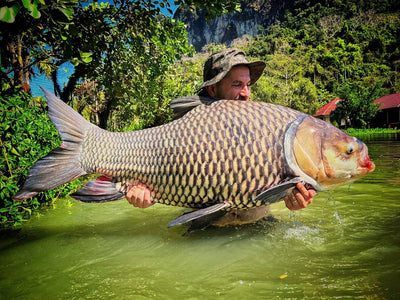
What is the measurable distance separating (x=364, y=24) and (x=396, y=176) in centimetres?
9002

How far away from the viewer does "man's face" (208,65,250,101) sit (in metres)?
3.21

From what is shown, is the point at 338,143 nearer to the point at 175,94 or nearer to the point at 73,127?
the point at 73,127

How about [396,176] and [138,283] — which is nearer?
[138,283]

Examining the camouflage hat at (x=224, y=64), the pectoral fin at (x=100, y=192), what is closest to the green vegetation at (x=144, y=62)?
the camouflage hat at (x=224, y=64)

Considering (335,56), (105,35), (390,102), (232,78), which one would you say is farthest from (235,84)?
(335,56)

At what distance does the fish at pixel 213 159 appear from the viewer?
6.84ft

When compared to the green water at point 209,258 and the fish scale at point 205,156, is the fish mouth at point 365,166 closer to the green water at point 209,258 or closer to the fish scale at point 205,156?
the fish scale at point 205,156

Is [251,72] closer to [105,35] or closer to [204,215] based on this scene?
[204,215]

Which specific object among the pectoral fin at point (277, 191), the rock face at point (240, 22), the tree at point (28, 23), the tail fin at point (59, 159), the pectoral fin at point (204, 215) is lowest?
the pectoral fin at point (204, 215)

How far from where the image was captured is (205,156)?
2.17m

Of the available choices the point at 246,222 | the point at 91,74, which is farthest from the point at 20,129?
the point at 246,222

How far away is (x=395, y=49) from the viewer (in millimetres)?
66438

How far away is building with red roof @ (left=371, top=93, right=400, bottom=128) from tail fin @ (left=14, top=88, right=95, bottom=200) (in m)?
42.9

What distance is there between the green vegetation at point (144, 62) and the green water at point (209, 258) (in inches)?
41.3
